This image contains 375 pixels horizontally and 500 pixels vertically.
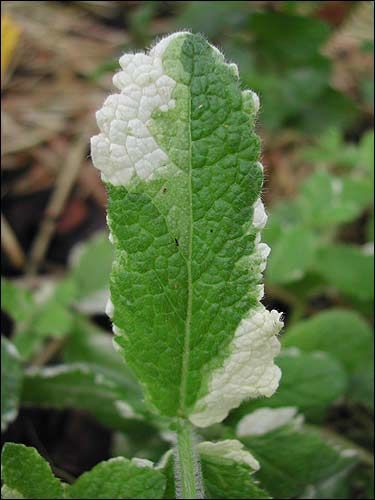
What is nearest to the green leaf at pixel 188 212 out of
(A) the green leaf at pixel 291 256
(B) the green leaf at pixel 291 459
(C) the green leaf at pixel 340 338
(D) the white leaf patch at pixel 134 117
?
(D) the white leaf patch at pixel 134 117

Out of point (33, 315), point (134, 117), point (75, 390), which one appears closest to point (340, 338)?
point (75, 390)

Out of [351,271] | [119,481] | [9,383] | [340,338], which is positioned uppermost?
[351,271]

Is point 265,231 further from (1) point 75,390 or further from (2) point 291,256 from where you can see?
(1) point 75,390

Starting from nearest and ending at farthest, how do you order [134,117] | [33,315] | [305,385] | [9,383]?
[134,117] → [9,383] → [305,385] → [33,315]

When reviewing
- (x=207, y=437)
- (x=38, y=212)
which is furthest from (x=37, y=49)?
(x=207, y=437)

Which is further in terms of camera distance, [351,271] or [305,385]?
[351,271]

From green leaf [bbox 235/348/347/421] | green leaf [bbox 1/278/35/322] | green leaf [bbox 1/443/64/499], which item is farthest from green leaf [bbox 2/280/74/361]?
green leaf [bbox 1/443/64/499]

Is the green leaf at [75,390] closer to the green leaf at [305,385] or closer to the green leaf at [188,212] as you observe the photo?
the green leaf at [305,385]
